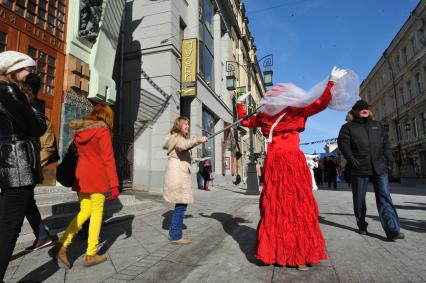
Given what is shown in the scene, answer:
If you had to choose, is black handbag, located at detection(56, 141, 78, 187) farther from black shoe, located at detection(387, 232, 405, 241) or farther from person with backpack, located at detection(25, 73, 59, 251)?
black shoe, located at detection(387, 232, 405, 241)

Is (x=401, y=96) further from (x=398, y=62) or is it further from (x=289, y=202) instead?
(x=289, y=202)

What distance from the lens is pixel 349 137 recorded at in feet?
14.7

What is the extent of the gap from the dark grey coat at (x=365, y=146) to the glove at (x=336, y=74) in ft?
5.67

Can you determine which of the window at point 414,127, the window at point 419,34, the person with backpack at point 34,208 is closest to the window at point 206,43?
the person with backpack at point 34,208

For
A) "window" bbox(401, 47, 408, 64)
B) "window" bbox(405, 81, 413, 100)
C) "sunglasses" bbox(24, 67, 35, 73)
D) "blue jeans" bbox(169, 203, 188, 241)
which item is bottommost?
"blue jeans" bbox(169, 203, 188, 241)

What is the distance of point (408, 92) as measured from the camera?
34812 mm

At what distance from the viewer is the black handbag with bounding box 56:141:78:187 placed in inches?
138

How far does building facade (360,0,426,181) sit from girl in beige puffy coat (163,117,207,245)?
28.0 metres

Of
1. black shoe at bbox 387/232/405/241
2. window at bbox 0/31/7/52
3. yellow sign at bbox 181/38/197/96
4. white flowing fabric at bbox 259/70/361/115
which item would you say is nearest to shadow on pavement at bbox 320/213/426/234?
black shoe at bbox 387/232/405/241

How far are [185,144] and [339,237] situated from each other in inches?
94.1

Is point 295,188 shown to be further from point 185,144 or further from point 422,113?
point 422,113

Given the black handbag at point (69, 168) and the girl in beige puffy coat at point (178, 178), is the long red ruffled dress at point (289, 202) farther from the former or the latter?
the black handbag at point (69, 168)

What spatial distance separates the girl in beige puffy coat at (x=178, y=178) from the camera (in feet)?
12.7

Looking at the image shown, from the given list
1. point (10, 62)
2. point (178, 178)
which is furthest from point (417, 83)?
point (10, 62)
